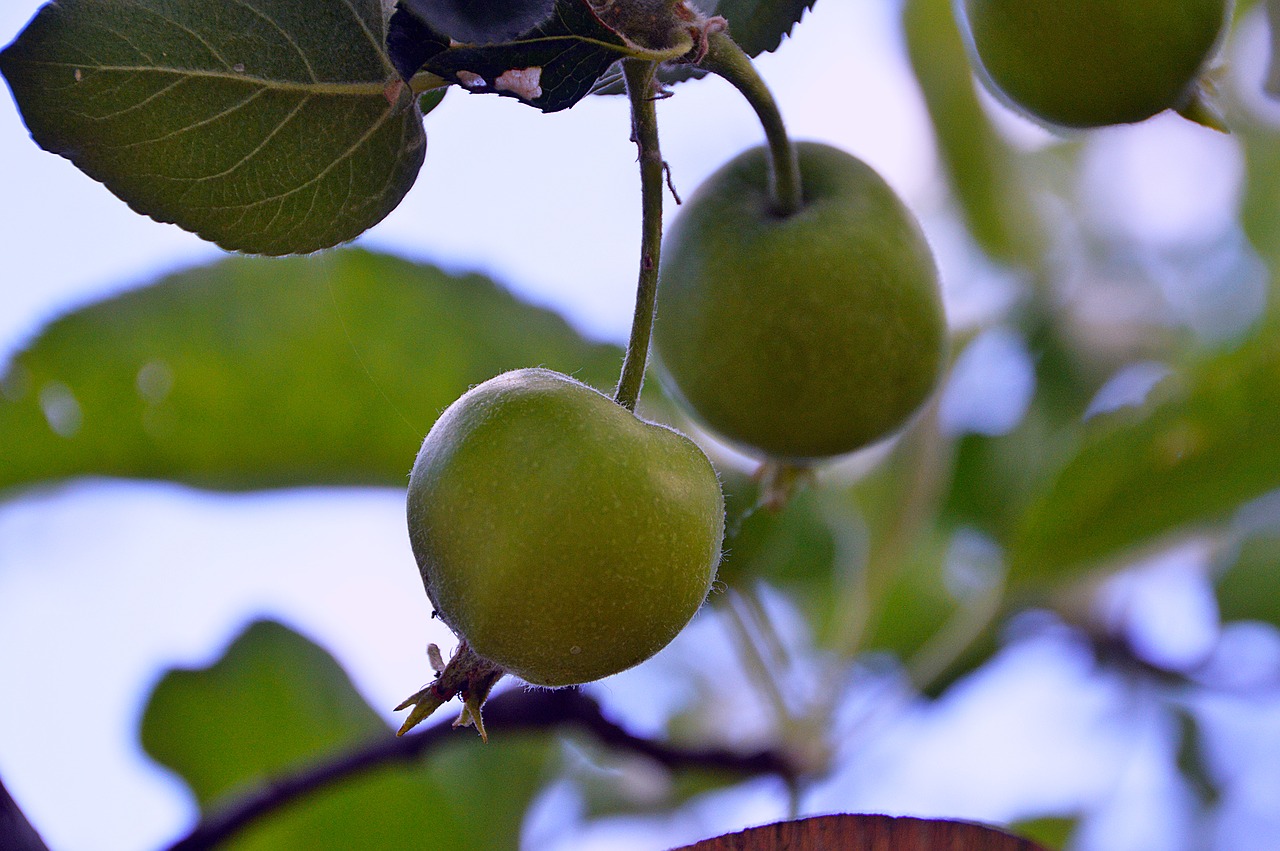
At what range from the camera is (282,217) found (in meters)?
0.65

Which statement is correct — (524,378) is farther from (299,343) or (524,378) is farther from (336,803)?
(336,803)

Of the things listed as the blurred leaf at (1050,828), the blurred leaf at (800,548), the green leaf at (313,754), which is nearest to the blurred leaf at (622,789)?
the green leaf at (313,754)

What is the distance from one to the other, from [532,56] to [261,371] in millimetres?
796

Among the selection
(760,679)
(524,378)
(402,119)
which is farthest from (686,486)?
(760,679)

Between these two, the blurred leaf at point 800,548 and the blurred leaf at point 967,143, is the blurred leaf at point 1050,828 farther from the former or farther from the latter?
the blurred leaf at point 967,143

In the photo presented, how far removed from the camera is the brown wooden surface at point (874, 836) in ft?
1.77

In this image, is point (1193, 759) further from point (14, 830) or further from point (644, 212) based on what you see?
point (14, 830)

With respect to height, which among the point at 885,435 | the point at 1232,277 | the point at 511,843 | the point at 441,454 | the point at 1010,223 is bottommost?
the point at 1232,277

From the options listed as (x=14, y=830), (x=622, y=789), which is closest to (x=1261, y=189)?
(x=622, y=789)

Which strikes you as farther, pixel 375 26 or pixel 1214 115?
pixel 1214 115

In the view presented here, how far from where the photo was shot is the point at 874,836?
541mm

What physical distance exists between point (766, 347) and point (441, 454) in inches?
10.9

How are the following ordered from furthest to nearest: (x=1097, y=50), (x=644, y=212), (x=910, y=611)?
(x=910, y=611) → (x=1097, y=50) → (x=644, y=212)

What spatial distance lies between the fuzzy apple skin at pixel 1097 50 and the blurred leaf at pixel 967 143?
0.84 m
